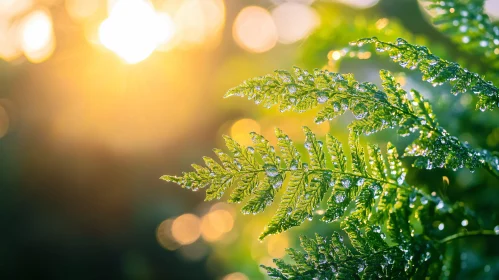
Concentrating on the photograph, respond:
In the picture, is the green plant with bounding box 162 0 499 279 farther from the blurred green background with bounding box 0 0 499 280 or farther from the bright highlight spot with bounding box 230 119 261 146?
the blurred green background with bounding box 0 0 499 280

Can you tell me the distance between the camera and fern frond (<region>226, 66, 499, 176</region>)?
2.13 ft

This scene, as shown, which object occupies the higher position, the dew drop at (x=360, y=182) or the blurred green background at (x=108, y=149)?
the blurred green background at (x=108, y=149)

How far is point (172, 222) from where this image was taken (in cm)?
597

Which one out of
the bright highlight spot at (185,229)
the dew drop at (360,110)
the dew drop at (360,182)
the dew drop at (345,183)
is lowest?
the dew drop at (360,182)

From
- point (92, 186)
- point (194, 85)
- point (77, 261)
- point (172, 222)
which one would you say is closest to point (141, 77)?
point (194, 85)

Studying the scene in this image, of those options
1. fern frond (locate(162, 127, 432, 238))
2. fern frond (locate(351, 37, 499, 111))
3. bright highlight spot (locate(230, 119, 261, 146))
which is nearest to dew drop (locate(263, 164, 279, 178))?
fern frond (locate(162, 127, 432, 238))

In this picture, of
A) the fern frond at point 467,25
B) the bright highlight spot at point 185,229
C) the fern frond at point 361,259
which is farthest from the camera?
the bright highlight spot at point 185,229

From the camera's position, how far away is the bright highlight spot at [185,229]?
19.3 ft

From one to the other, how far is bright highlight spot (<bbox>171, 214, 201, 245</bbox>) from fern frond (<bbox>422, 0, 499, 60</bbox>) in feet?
16.5

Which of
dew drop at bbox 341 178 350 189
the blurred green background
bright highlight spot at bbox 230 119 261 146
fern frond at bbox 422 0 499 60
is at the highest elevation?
the blurred green background

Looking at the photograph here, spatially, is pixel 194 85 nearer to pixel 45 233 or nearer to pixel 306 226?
pixel 45 233

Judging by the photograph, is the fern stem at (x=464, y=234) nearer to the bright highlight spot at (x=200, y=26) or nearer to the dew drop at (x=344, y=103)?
the dew drop at (x=344, y=103)

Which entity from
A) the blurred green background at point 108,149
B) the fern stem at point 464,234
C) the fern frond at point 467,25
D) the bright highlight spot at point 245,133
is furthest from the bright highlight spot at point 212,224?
the fern stem at point 464,234

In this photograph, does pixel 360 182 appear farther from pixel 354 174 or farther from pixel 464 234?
pixel 464 234
